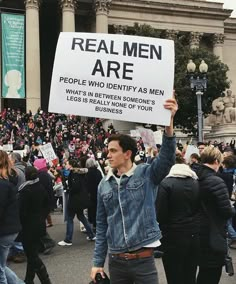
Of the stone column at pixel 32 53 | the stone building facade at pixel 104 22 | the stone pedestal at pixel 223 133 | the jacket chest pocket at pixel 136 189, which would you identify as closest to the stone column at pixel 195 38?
the stone building facade at pixel 104 22

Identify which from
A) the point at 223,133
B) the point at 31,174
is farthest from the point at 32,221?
the point at 223,133

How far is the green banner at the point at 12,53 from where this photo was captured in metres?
31.3

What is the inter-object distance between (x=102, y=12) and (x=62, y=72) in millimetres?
37423

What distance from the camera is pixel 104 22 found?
1572 inches

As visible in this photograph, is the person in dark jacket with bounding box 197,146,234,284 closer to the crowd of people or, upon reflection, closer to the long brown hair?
the crowd of people

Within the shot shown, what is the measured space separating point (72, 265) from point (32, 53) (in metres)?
30.7

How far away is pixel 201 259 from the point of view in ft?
14.9

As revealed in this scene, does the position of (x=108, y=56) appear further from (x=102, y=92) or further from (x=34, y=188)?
(x=34, y=188)

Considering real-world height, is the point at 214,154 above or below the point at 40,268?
above

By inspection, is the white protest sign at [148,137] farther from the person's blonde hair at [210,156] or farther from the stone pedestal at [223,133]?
the stone pedestal at [223,133]

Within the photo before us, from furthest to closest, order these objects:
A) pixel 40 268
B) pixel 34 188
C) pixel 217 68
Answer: pixel 217 68, pixel 34 188, pixel 40 268

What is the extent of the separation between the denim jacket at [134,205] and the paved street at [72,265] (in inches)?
132

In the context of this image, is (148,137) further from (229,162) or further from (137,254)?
(229,162)

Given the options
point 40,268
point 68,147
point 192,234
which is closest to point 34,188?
point 40,268
